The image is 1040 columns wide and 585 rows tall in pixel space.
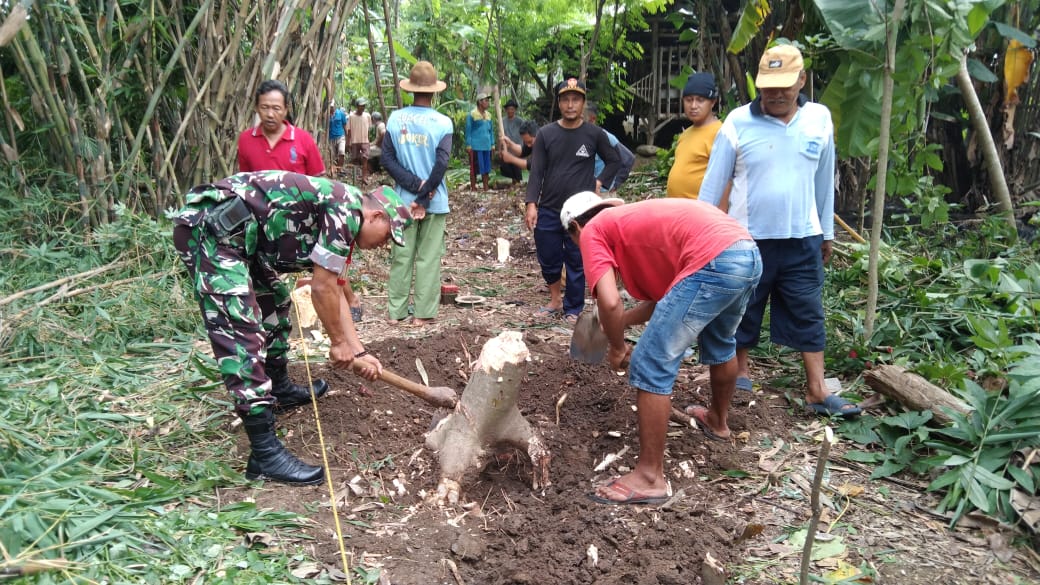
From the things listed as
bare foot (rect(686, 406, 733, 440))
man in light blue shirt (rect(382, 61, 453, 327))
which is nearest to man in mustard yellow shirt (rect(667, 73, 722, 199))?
bare foot (rect(686, 406, 733, 440))

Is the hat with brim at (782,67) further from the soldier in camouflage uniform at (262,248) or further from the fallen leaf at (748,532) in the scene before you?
the fallen leaf at (748,532)

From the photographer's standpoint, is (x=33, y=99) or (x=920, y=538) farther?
(x=33, y=99)

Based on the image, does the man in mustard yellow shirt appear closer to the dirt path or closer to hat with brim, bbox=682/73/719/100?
hat with brim, bbox=682/73/719/100

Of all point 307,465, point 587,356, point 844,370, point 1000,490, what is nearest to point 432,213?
point 587,356

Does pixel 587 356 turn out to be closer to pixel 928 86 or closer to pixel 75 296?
pixel 928 86

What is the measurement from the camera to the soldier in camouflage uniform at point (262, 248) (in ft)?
9.61

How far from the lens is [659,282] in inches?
123

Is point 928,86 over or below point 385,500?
over

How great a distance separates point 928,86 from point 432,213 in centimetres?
338

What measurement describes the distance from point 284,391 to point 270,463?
731 millimetres

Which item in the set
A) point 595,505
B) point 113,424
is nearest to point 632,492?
point 595,505

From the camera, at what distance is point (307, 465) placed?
3.18 metres

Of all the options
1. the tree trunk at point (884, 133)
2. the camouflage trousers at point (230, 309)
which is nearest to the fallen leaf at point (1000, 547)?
the tree trunk at point (884, 133)

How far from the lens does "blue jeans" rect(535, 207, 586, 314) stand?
17.6 feet
